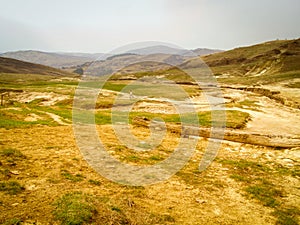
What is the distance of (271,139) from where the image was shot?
24.1 meters

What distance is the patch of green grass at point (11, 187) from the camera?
10.9 m

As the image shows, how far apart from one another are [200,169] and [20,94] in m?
57.1

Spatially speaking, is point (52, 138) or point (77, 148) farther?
point (52, 138)

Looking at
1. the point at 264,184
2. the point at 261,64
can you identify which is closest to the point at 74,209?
the point at 264,184

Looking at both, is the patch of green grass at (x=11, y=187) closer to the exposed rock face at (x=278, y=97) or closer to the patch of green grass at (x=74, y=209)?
the patch of green grass at (x=74, y=209)

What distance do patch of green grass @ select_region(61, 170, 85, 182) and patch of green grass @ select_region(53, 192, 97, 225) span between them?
6.82 feet

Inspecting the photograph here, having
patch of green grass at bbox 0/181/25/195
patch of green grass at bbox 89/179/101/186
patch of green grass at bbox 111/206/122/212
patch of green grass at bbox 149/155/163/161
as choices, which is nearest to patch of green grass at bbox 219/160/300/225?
patch of green grass at bbox 149/155/163/161

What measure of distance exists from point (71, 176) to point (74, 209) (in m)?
3.92

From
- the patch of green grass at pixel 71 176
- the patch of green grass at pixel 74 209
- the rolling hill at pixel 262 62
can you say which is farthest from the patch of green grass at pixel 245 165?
the rolling hill at pixel 262 62

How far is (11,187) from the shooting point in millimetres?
11242

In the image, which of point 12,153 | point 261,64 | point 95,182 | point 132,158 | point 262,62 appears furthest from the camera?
point 262,62

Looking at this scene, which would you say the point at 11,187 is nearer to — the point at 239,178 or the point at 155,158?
the point at 155,158

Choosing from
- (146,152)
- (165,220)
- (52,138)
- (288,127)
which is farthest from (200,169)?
(288,127)

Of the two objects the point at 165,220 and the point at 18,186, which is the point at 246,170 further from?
the point at 18,186
